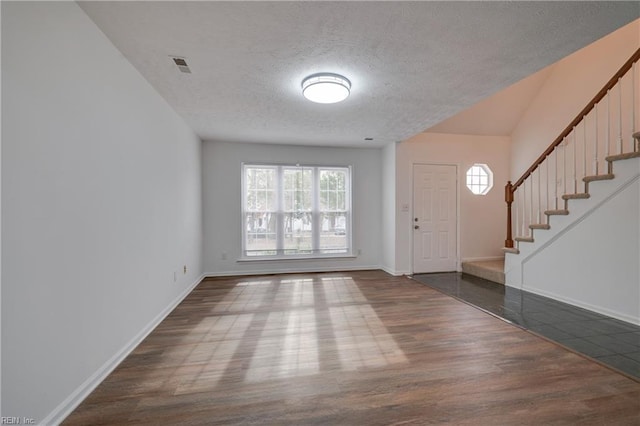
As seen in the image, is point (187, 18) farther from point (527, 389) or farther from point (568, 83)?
point (568, 83)

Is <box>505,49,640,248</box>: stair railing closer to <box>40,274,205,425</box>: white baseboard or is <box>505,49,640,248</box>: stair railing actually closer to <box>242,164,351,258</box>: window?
<box>242,164,351,258</box>: window

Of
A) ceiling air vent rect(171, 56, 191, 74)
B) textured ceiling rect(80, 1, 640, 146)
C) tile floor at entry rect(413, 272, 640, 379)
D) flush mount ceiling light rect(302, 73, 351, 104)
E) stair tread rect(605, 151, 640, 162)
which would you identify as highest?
ceiling air vent rect(171, 56, 191, 74)

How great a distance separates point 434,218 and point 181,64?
4.61 metres

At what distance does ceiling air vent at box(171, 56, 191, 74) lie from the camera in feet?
7.19

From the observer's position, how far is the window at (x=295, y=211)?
5.02 meters

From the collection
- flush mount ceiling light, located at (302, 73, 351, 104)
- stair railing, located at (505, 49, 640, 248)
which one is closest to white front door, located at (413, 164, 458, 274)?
stair railing, located at (505, 49, 640, 248)

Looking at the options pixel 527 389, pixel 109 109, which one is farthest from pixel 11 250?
pixel 527 389

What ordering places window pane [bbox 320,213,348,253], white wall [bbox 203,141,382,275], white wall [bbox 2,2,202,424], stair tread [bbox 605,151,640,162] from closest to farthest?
white wall [bbox 2,2,202,424], stair tread [bbox 605,151,640,162], white wall [bbox 203,141,382,275], window pane [bbox 320,213,348,253]

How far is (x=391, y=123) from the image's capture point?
3809 millimetres

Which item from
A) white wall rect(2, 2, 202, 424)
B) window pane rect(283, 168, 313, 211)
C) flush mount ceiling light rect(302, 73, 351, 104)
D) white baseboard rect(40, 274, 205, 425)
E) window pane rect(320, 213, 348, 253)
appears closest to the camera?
white wall rect(2, 2, 202, 424)

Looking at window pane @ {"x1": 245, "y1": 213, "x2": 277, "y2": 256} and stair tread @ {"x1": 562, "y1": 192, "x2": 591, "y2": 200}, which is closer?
stair tread @ {"x1": 562, "y1": 192, "x2": 591, "y2": 200}

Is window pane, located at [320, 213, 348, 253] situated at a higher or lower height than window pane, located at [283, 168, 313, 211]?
lower

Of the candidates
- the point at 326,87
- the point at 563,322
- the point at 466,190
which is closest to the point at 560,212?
the point at 563,322

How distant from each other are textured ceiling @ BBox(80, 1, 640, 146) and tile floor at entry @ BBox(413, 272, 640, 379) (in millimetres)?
2451
